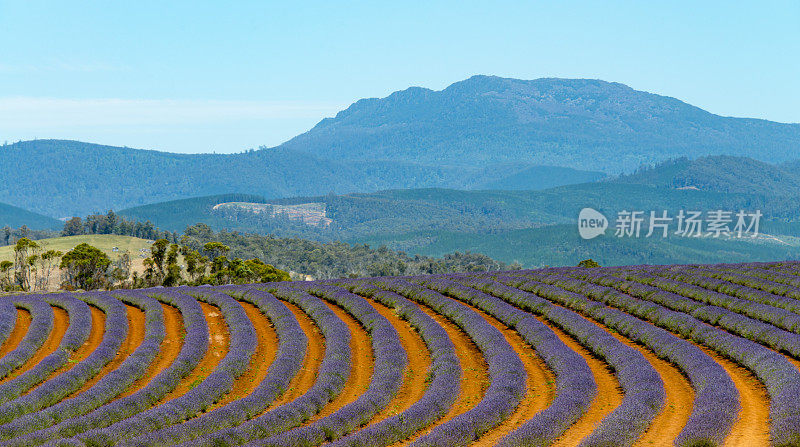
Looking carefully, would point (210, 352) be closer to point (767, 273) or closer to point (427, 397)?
point (427, 397)

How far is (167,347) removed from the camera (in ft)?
89.6

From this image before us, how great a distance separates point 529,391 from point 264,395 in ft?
23.5

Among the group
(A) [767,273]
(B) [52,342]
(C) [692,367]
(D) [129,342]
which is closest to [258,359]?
(D) [129,342]

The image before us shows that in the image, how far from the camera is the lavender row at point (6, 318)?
28450 millimetres

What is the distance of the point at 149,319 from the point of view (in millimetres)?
31891

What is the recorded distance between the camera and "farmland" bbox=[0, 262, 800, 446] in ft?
55.3

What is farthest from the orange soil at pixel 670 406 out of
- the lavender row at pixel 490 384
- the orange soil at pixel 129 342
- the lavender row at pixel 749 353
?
the orange soil at pixel 129 342

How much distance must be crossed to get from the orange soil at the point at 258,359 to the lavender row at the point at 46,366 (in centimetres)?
495

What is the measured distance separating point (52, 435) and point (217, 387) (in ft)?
16.8

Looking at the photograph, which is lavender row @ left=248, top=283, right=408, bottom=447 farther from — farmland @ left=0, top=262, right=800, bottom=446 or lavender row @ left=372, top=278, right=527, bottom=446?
lavender row @ left=372, top=278, right=527, bottom=446

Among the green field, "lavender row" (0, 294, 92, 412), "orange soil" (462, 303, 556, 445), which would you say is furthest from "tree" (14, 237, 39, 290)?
"orange soil" (462, 303, 556, 445)

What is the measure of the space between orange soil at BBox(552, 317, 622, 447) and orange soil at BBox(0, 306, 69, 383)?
54.6ft

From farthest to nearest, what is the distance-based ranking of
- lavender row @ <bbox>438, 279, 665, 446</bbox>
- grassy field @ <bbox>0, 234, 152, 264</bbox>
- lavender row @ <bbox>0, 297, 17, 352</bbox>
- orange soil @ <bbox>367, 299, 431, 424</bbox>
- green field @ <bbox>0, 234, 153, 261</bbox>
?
1. green field @ <bbox>0, 234, 153, 261</bbox>
2. grassy field @ <bbox>0, 234, 152, 264</bbox>
3. lavender row @ <bbox>0, 297, 17, 352</bbox>
4. orange soil @ <bbox>367, 299, 431, 424</bbox>
5. lavender row @ <bbox>438, 279, 665, 446</bbox>

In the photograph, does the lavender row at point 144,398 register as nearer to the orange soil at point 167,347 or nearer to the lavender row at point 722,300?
the orange soil at point 167,347
